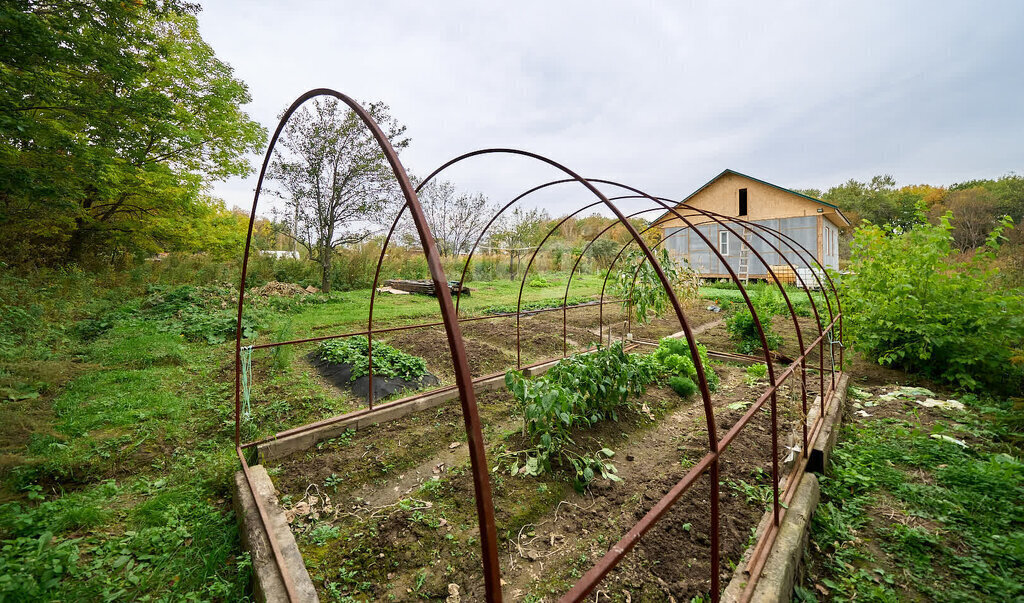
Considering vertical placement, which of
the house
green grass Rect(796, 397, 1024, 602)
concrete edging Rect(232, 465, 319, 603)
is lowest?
green grass Rect(796, 397, 1024, 602)

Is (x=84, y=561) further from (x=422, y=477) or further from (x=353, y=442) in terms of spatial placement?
(x=422, y=477)

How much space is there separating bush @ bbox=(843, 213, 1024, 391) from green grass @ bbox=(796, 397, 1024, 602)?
3.81 ft

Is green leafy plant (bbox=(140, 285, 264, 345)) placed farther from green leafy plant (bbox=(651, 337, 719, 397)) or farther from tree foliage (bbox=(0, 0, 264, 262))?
green leafy plant (bbox=(651, 337, 719, 397))

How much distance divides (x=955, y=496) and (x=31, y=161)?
1322cm

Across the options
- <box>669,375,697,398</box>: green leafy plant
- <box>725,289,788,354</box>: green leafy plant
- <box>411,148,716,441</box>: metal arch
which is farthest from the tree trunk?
<box>725,289,788,354</box>: green leafy plant

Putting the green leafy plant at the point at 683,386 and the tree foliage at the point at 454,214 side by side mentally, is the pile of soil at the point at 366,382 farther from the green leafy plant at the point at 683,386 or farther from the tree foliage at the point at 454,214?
the tree foliage at the point at 454,214

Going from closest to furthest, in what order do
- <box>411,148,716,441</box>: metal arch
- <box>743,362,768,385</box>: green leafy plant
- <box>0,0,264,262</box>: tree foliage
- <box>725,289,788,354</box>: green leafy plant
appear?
<box>411,148,716,441</box>: metal arch
<box>0,0,264,262</box>: tree foliage
<box>743,362,768,385</box>: green leafy plant
<box>725,289,788,354</box>: green leafy plant

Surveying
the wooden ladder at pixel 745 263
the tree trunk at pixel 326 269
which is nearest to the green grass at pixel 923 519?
the tree trunk at pixel 326 269

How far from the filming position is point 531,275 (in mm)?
20609

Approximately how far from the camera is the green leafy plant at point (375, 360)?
17.1 ft

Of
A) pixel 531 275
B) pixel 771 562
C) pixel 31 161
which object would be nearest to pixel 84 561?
pixel 771 562

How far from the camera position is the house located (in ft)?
53.2

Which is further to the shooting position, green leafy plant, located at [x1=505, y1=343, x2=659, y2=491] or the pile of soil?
the pile of soil

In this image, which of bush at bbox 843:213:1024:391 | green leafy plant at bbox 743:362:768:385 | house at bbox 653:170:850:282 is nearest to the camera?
bush at bbox 843:213:1024:391
